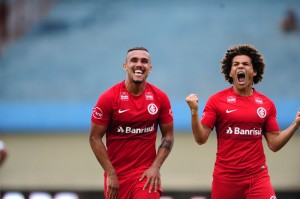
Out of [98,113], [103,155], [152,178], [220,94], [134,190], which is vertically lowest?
[134,190]

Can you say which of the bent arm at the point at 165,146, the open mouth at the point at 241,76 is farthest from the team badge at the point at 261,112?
the bent arm at the point at 165,146

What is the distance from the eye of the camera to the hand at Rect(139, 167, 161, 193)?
760 centimetres

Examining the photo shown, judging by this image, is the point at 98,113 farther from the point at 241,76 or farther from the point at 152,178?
the point at 241,76

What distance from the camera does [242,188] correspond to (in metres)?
7.82

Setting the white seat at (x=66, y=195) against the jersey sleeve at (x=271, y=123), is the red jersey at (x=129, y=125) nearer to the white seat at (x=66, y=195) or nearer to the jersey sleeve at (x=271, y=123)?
the jersey sleeve at (x=271, y=123)

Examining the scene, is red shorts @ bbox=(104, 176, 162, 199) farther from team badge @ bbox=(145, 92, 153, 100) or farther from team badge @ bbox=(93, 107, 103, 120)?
team badge @ bbox=(145, 92, 153, 100)

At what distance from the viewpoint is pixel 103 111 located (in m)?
7.70

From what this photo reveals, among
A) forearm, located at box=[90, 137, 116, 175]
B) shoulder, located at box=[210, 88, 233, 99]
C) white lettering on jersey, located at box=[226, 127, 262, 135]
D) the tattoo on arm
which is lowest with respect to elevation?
forearm, located at box=[90, 137, 116, 175]

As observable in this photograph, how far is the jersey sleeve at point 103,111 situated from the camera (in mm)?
7699

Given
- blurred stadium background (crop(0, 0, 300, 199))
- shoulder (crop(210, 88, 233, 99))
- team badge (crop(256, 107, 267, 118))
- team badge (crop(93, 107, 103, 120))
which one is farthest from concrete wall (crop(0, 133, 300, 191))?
team badge (crop(93, 107, 103, 120))

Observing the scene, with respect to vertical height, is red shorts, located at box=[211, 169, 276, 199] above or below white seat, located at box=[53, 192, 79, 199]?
below

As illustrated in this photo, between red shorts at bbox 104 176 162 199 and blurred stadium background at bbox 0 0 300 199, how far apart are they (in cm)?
547

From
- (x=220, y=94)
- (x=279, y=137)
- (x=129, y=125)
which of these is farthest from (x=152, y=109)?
(x=279, y=137)

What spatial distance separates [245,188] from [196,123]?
0.82 metres
